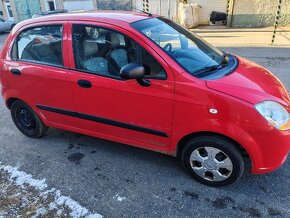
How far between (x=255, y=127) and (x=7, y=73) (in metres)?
3.14

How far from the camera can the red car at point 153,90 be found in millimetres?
2590

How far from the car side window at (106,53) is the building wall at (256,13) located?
11895 millimetres

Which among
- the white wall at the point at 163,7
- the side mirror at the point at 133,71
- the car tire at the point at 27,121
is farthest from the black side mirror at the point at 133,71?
the white wall at the point at 163,7

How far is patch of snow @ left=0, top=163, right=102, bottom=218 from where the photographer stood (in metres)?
2.71

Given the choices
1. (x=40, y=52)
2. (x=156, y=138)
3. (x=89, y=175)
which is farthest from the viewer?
(x=40, y=52)

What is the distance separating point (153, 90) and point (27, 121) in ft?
7.20

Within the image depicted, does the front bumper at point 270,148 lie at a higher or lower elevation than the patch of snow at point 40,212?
higher

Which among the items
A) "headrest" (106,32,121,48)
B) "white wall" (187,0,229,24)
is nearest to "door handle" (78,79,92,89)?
"headrest" (106,32,121,48)

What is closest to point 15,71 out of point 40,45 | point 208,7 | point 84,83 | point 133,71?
point 40,45

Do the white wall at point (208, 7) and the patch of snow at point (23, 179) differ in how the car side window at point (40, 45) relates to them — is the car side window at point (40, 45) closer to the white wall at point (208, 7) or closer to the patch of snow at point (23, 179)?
the patch of snow at point (23, 179)

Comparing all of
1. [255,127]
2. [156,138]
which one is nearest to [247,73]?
[255,127]

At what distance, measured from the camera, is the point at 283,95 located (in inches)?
112

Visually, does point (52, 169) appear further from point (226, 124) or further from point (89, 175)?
point (226, 124)

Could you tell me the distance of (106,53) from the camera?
3.12m
